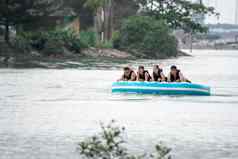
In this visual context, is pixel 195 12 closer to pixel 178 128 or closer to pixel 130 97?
pixel 130 97

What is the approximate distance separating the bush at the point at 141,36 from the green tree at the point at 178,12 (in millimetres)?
10147

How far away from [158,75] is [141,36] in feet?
174

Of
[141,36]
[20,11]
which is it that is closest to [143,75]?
[20,11]

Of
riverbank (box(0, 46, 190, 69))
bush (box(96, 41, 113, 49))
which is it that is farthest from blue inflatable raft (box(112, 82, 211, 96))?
bush (box(96, 41, 113, 49))

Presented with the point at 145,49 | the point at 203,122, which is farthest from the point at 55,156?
the point at 145,49

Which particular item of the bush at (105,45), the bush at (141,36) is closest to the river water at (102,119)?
the bush at (105,45)

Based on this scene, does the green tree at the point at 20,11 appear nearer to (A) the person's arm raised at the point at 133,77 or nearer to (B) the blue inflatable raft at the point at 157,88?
(A) the person's arm raised at the point at 133,77

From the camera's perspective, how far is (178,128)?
26625 mm

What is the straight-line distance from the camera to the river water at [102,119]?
2250 cm

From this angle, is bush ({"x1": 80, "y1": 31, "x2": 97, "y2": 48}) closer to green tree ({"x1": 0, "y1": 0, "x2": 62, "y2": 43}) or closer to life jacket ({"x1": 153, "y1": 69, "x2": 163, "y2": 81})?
green tree ({"x1": 0, "y1": 0, "x2": 62, "y2": 43})

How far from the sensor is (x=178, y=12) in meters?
105

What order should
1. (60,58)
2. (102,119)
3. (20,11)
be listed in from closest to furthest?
1. (102,119)
2. (20,11)
3. (60,58)

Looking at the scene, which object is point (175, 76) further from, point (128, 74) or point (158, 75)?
point (128, 74)

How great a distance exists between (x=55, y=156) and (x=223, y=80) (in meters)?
35.0
